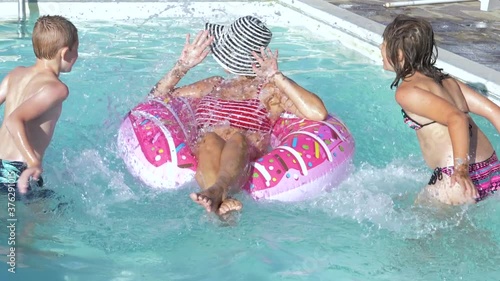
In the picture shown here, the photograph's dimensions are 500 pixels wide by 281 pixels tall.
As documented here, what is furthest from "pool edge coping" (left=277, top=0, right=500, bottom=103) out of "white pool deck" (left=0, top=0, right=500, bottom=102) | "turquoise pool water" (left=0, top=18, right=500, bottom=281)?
"turquoise pool water" (left=0, top=18, right=500, bottom=281)

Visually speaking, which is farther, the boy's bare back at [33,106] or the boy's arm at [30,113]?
the boy's bare back at [33,106]

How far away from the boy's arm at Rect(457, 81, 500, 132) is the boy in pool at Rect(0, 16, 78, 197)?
6.83ft

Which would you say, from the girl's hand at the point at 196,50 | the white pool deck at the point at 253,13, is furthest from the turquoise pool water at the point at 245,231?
the white pool deck at the point at 253,13

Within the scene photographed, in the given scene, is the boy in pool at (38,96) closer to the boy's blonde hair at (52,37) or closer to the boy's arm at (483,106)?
the boy's blonde hair at (52,37)

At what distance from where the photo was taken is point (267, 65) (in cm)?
462

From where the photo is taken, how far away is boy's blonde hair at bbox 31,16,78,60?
4082mm

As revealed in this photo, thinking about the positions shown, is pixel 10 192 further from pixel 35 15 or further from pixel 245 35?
pixel 35 15

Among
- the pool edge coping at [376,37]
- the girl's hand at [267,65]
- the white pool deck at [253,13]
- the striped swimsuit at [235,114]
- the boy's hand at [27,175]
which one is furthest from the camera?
the white pool deck at [253,13]

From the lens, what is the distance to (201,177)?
4395mm

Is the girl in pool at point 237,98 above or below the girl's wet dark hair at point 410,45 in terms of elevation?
below

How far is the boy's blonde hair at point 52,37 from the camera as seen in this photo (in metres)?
4.08

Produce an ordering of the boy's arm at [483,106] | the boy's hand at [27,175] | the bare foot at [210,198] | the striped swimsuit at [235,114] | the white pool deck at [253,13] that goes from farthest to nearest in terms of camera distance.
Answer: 1. the white pool deck at [253,13]
2. the striped swimsuit at [235,114]
3. the boy's arm at [483,106]
4. the bare foot at [210,198]
5. the boy's hand at [27,175]

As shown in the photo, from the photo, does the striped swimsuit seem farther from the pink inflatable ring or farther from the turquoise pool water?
the turquoise pool water

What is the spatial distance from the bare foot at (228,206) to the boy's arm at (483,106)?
1.33m
